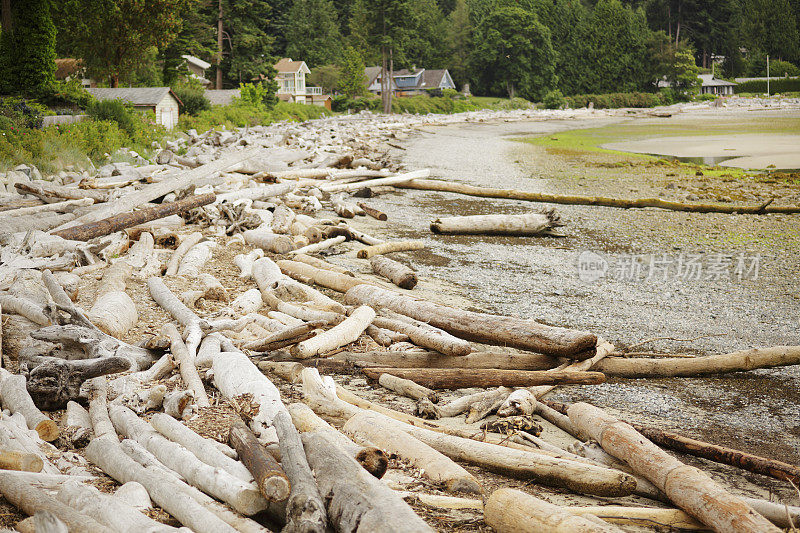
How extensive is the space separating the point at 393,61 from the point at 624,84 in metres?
38.2

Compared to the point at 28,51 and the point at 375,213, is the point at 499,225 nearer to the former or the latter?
the point at 375,213

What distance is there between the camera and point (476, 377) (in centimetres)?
622

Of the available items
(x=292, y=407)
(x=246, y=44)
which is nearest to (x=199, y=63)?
(x=246, y=44)

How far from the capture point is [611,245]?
13.4 m

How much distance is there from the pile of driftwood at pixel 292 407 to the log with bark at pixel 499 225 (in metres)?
4.30

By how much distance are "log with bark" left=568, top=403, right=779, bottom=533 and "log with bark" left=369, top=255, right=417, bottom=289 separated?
4504 millimetres

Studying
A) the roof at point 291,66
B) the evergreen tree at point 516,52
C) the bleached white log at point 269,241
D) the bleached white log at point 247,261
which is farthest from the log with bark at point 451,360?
the evergreen tree at point 516,52

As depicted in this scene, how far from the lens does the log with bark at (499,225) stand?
14.0 m

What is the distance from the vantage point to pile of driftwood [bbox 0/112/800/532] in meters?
3.51

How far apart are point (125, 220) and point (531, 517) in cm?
929

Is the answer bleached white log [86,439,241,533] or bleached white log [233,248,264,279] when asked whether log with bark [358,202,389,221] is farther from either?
bleached white log [86,439,241,533]

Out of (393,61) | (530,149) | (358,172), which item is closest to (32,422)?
(358,172)

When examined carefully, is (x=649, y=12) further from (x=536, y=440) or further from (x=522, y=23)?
(x=536, y=440)

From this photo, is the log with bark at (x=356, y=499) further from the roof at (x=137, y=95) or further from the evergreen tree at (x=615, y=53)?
the evergreen tree at (x=615, y=53)
